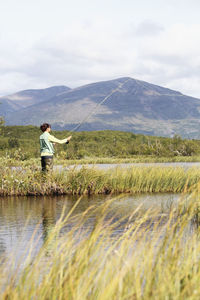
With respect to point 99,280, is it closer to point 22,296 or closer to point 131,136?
point 22,296

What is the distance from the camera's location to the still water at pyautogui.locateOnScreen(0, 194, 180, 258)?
7.11 metres

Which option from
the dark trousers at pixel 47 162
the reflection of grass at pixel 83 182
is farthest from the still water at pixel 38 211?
the dark trousers at pixel 47 162

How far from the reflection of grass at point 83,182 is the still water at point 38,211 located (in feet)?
1.97

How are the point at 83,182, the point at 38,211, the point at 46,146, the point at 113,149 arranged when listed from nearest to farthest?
the point at 38,211 → the point at 46,146 → the point at 83,182 → the point at 113,149

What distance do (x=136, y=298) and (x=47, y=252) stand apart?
3.11 meters

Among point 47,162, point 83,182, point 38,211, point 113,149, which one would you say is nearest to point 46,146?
point 47,162

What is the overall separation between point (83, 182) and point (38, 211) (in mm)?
3580

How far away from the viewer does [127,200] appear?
39.8 feet

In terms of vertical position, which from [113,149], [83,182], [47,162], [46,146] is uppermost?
[46,146]

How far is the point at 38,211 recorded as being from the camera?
10586 millimetres

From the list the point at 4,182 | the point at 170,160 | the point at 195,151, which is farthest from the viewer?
the point at 195,151

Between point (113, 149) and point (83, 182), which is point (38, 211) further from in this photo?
point (113, 149)

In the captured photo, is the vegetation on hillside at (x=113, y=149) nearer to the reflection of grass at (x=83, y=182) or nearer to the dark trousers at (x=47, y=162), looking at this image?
the reflection of grass at (x=83, y=182)

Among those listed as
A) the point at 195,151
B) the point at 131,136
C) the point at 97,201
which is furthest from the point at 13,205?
the point at 131,136
